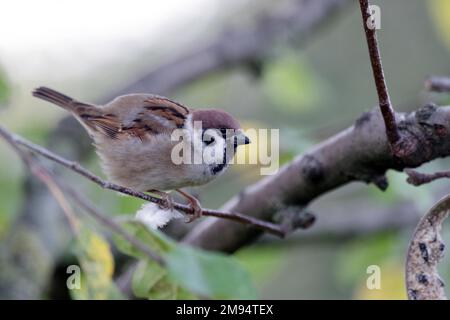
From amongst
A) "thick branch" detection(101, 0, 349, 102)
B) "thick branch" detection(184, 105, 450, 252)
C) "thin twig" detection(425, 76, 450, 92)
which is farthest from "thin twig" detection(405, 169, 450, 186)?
"thick branch" detection(101, 0, 349, 102)

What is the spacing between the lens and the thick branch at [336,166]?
57.9 inches


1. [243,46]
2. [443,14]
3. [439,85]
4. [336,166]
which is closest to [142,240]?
[336,166]

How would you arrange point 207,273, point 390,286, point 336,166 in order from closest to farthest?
point 207,273 < point 336,166 < point 390,286

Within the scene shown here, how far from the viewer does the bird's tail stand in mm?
1477

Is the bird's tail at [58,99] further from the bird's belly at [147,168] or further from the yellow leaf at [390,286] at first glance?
the yellow leaf at [390,286]

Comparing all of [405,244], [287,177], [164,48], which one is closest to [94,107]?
[287,177]

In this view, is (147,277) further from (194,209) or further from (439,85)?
(439,85)

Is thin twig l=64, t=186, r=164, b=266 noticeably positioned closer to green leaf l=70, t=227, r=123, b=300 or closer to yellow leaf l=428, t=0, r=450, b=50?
green leaf l=70, t=227, r=123, b=300

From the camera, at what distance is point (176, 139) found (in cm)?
155

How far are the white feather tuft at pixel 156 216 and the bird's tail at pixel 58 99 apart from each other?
0.26m

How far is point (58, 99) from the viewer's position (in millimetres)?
1494

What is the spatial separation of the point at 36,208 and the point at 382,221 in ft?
4.55

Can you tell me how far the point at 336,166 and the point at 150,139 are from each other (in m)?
0.50
